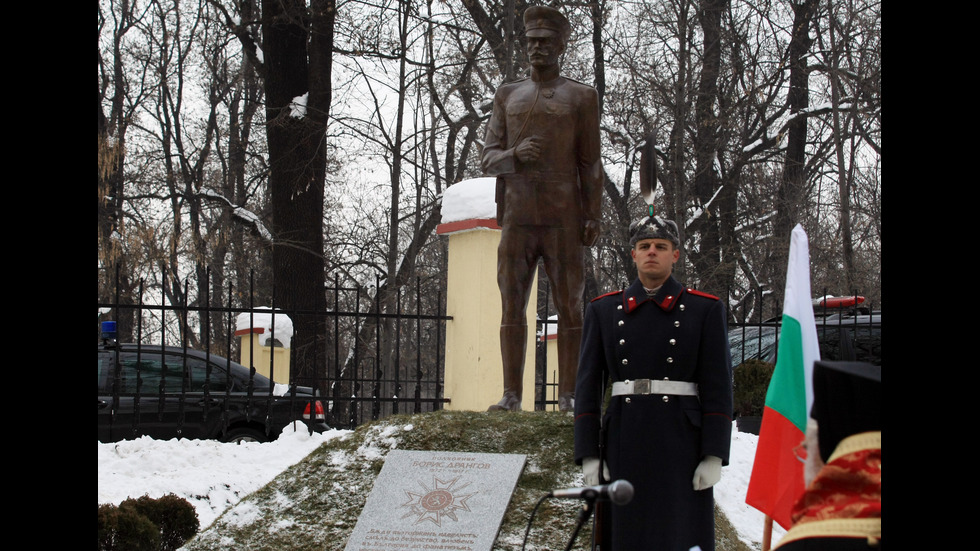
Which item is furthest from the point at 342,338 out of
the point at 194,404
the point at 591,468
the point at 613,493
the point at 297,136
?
the point at 613,493

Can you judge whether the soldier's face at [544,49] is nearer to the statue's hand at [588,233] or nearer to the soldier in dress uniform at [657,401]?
the statue's hand at [588,233]

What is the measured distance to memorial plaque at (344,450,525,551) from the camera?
5117 mm

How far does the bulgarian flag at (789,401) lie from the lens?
3717 mm

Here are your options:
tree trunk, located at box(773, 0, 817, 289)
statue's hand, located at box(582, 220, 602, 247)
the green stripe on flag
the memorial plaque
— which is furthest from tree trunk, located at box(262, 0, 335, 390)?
the green stripe on flag

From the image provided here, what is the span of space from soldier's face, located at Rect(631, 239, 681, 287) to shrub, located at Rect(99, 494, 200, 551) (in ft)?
9.85

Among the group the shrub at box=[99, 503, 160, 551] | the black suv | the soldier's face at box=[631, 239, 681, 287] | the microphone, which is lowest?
the shrub at box=[99, 503, 160, 551]

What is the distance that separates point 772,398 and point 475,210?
461 centimetres

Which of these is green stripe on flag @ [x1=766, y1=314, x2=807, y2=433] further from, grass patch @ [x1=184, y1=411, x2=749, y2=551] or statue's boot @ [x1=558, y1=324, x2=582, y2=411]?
statue's boot @ [x1=558, y1=324, x2=582, y2=411]

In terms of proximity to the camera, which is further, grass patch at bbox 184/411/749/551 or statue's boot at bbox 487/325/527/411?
statue's boot at bbox 487/325/527/411

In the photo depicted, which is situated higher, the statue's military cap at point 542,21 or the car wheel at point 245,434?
the statue's military cap at point 542,21

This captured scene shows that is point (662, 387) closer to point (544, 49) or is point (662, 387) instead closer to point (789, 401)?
point (789, 401)

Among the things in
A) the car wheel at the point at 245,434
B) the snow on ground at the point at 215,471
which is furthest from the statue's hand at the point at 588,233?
the car wheel at the point at 245,434

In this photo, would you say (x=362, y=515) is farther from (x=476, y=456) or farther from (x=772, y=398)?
(x=772, y=398)
